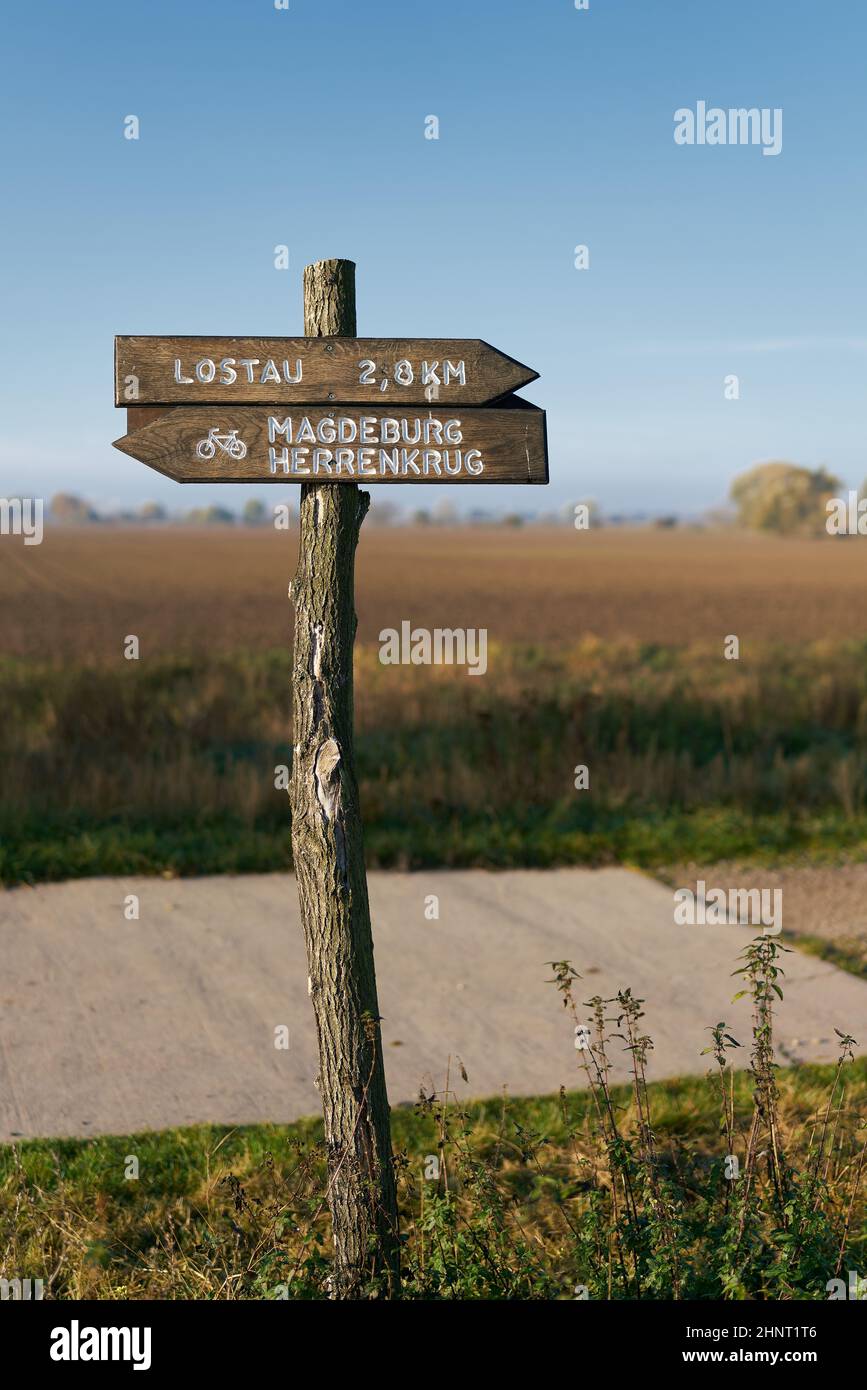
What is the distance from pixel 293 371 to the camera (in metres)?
3.25

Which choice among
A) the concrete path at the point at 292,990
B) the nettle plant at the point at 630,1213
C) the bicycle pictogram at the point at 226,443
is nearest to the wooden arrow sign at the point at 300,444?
the bicycle pictogram at the point at 226,443

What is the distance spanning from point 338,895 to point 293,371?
1.23 meters

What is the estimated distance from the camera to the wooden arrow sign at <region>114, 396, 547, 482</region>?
321 centimetres

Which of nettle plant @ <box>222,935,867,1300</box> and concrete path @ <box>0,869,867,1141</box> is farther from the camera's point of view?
concrete path @ <box>0,869,867,1141</box>

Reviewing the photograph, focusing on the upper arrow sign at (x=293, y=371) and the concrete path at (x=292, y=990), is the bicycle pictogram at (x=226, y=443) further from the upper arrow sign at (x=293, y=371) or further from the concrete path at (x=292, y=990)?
the concrete path at (x=292, y=990)

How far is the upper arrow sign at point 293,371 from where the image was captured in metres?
3.23

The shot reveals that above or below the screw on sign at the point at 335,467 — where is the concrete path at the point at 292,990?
below

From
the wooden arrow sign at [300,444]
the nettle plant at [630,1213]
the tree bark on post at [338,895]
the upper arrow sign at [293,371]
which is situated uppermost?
the upper arrow sign at [293,371]

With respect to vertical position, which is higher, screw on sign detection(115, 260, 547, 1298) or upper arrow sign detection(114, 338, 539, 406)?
upper arrow sign detection(114, 338, 539, 406)

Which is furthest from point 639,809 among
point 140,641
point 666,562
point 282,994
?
point 666,562

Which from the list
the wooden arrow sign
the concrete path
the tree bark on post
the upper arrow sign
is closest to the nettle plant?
the tree bark on post

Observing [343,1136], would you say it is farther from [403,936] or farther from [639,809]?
[639,809]

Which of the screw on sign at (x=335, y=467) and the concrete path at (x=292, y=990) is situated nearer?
the screw on sign at (x=335, y=467)

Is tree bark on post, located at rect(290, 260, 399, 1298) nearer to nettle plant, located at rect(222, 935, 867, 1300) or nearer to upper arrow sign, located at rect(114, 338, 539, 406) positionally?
nettle plant, located at rect(222, 935, 867, 1300)
